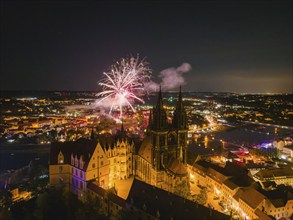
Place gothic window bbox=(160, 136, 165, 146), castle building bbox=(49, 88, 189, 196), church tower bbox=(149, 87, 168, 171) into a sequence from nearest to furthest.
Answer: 1. castle building bbox=(49, 88, 189, 196)
2. church tower bbox=(149, 87, 168, 171)
3. gothic window bbox=(160, 136, 165, 146)

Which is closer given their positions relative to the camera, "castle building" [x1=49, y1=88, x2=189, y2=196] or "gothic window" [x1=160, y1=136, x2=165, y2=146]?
"castle building" [x1=49, y1=88, x2=189, y2=196]

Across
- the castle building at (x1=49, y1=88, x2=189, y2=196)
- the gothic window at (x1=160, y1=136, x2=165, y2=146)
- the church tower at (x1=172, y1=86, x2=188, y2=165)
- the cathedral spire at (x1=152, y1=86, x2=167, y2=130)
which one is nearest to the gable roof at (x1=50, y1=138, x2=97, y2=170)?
the castle building at (x1=49, y1=88, x2=189, y2=196)

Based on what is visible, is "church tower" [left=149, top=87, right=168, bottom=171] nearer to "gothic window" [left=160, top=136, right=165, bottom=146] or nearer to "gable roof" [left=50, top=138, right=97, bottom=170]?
"gothic window" [left=160, top=136, right=165, bottom=146]

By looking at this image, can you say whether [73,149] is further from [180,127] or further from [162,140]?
[180,127]

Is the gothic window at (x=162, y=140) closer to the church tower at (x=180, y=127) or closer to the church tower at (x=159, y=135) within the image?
the church tower at (x=159, y=135)

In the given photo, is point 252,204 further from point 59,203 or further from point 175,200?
point 59,203

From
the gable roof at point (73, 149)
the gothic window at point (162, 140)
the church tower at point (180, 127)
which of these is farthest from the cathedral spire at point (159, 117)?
the gable roof at point (73, 149)

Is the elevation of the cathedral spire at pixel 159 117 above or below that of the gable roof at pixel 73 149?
above

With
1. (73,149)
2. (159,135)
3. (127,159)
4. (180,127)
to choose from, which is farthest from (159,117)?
(73,149)
